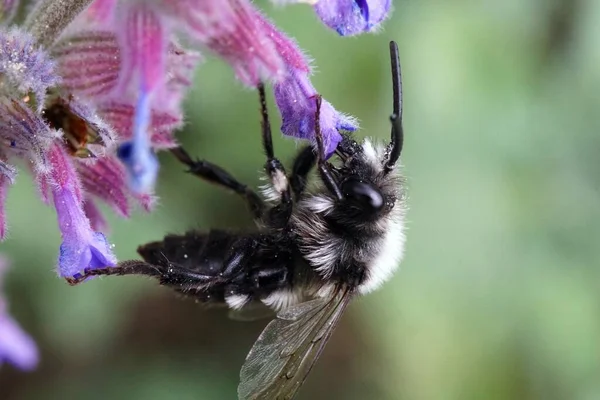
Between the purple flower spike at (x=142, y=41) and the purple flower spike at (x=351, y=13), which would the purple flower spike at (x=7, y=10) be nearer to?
the purple flower spike at (x=142, y=41)

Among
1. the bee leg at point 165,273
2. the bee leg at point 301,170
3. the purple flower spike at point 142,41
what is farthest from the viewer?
the bee leg at point 301,170

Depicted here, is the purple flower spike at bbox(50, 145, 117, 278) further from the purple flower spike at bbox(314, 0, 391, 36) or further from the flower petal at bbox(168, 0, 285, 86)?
the purple flower spike at bbox(314, 0, 391, 36)

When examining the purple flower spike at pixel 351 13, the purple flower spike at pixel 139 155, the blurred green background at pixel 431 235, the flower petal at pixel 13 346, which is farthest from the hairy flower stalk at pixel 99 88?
the blurred green background at pixel 431 235

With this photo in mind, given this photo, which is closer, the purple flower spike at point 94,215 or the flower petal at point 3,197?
the flower petal at point 3,197

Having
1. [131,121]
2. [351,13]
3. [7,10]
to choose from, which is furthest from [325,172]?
[7,10]

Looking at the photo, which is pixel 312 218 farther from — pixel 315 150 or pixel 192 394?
pixel 192 394

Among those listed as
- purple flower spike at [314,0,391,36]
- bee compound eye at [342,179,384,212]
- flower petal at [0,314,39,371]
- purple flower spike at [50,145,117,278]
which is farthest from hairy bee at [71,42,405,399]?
flower petal at [0,314,39,371]
